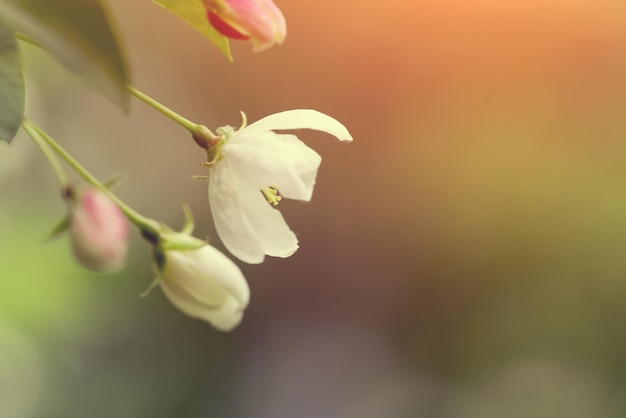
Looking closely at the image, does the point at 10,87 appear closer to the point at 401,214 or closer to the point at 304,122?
the point at 304,122

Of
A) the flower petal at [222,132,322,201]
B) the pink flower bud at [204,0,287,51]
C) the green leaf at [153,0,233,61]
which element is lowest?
the flower petal at [222,132,322,201]

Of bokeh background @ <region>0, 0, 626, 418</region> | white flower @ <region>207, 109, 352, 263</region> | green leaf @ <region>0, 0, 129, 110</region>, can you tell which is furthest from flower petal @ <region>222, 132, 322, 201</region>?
bokeh background @ <region>0, 0, 626, 418</region>

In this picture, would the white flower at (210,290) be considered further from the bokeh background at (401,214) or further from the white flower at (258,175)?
the bokeh background at (401,214)

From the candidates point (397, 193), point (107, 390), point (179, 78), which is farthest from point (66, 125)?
point (397, 193)

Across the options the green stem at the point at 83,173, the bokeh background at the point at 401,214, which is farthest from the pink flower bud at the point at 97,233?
the bokeh background at the point at 401,214

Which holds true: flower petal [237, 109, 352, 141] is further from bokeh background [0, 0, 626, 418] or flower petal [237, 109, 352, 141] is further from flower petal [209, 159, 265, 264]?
bokeh background [0, 0, 626, 418]

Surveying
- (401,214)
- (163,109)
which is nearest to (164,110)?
(163,109)
